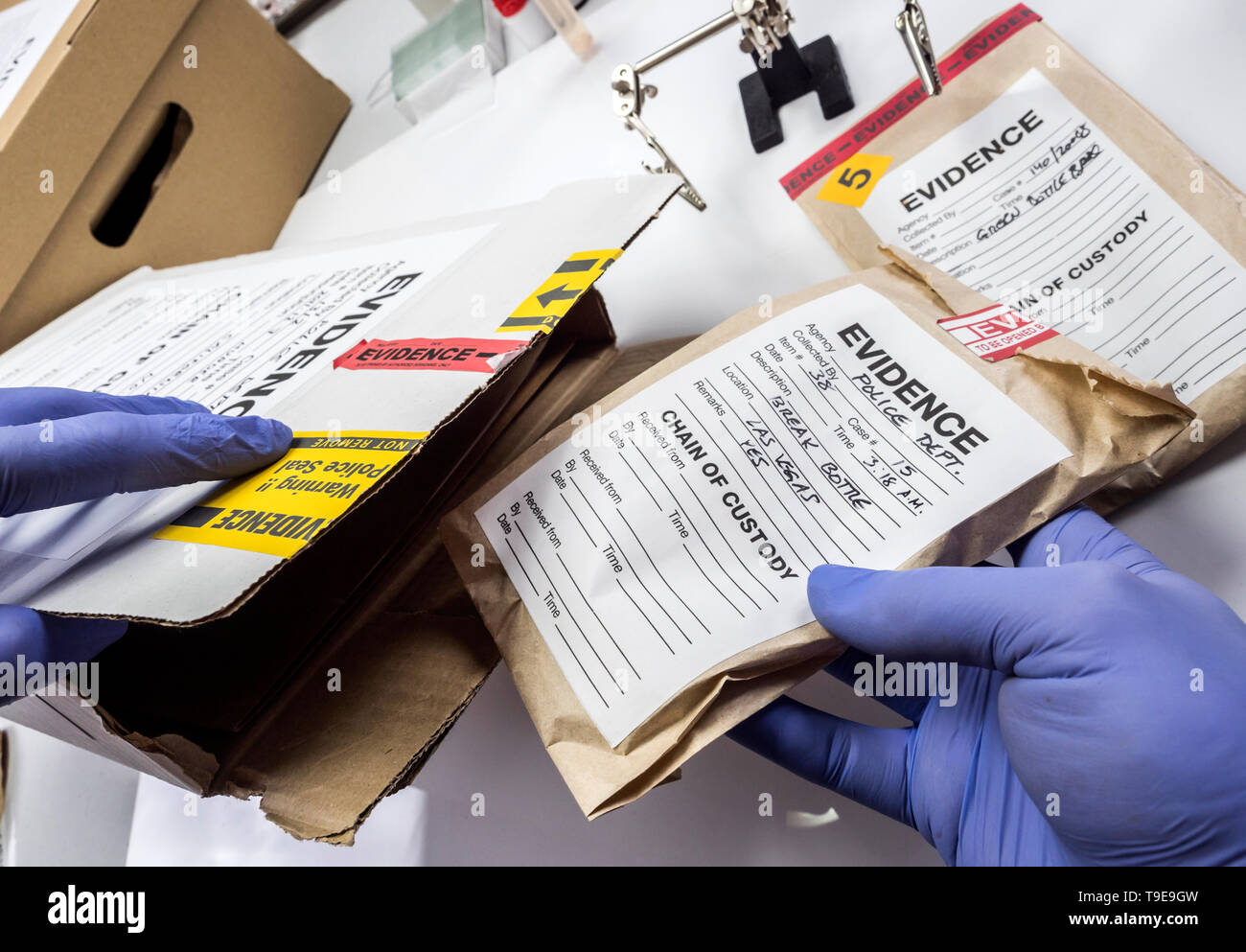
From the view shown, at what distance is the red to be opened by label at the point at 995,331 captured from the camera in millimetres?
467

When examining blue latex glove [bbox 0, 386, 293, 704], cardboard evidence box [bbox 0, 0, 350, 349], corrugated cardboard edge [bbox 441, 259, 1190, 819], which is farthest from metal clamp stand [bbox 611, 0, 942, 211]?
cardboard evidence box [bbox 0, 0, 350, 349]

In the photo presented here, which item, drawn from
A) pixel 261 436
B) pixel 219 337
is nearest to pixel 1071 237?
pixel 261 436

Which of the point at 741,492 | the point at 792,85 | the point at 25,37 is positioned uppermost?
the point at 25,37

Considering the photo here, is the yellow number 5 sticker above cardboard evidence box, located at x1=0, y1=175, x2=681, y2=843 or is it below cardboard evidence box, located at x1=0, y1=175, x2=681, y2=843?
above

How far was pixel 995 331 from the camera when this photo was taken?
1.58 feet

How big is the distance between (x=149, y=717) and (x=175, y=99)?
0.78 metres

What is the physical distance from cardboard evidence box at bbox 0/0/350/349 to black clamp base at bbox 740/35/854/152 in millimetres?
660

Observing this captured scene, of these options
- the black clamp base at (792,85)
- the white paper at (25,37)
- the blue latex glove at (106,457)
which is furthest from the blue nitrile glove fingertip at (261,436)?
the white paper at (25,37)

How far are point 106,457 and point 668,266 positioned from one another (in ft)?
1.64

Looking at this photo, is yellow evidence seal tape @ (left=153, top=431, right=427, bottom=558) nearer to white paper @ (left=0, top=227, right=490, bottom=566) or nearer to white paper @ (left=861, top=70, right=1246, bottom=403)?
white paper @ (left=0, top=227, right=490, bottom=566)

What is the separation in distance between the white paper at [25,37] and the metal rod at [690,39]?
26.2 inches

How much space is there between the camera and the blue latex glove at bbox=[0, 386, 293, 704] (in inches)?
16.7

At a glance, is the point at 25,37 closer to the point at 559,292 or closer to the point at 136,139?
the point at 136,139
